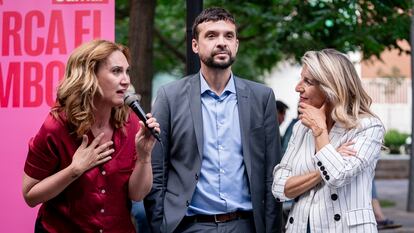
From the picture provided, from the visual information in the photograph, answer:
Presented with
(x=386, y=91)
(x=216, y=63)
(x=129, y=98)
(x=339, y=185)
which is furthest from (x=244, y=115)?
(x=386, y=91)

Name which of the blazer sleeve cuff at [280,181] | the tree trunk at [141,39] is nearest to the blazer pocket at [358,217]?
the blazer sleeve cuff at [280,181]

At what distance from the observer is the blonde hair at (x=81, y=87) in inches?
159

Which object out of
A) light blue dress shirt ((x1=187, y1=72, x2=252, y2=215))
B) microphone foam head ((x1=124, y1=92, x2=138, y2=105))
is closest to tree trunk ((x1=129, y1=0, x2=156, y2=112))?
light blue dress shirt ((x1=187, y1=72, x2=252, y2=215))

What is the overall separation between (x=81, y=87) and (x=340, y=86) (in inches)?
52.5

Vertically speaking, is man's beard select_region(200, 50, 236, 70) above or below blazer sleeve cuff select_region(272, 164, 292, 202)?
above

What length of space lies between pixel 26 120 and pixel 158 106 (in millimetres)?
990

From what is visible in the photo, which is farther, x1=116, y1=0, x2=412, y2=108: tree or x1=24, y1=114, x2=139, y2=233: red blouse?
x1=116, y1=0, x2=412, y2=108: tree

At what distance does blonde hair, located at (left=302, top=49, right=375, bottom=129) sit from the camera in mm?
4219

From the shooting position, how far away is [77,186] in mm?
4102

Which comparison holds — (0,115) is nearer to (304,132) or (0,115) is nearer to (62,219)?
(62,219)

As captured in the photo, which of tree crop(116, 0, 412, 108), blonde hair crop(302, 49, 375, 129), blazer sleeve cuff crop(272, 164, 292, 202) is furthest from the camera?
tree crop(116, 0, 412, 108)

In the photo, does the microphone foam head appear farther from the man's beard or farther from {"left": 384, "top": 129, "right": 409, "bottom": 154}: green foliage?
{"left": 384, "top": 129, "right": 409, "bottom": 154}: green foliage

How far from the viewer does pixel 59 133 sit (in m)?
4.05

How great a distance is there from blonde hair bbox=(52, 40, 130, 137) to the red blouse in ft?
0.22
